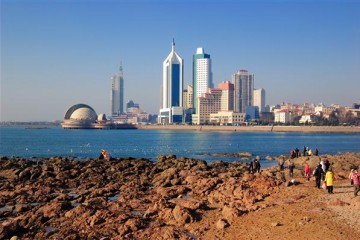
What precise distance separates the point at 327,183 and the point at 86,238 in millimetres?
10393

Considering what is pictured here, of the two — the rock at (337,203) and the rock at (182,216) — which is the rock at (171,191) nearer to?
the rock at (182,216)

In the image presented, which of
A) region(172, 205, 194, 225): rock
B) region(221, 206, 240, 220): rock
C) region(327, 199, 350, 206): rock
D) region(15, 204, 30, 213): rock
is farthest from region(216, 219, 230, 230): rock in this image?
region(15, 204, 30, 213): rock

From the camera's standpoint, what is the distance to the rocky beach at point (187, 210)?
45.4 ft

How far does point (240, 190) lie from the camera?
62.0 ft

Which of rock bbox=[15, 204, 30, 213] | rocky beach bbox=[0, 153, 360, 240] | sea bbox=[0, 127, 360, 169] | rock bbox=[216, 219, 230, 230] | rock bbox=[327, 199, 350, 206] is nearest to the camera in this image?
rocky beach bbox=[0, 153, 360, 240]

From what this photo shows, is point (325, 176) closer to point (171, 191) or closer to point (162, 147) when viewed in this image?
point (171, 191)

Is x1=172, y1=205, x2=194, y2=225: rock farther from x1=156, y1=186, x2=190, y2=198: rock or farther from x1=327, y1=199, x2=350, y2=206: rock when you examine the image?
x1=327, y1=199, x2=350, y2=206: rock

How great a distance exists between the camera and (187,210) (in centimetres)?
1588

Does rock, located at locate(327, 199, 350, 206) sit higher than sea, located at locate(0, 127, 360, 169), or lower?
higher

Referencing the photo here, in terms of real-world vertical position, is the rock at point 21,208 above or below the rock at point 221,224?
below

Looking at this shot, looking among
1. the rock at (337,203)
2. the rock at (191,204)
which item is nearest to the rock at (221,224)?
the rock at (191,204)

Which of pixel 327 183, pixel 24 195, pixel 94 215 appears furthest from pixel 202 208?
pixel 24 195

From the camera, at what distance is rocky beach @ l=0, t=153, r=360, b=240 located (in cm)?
1383

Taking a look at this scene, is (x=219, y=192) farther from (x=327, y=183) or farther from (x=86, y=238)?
(x=86, y=238)
